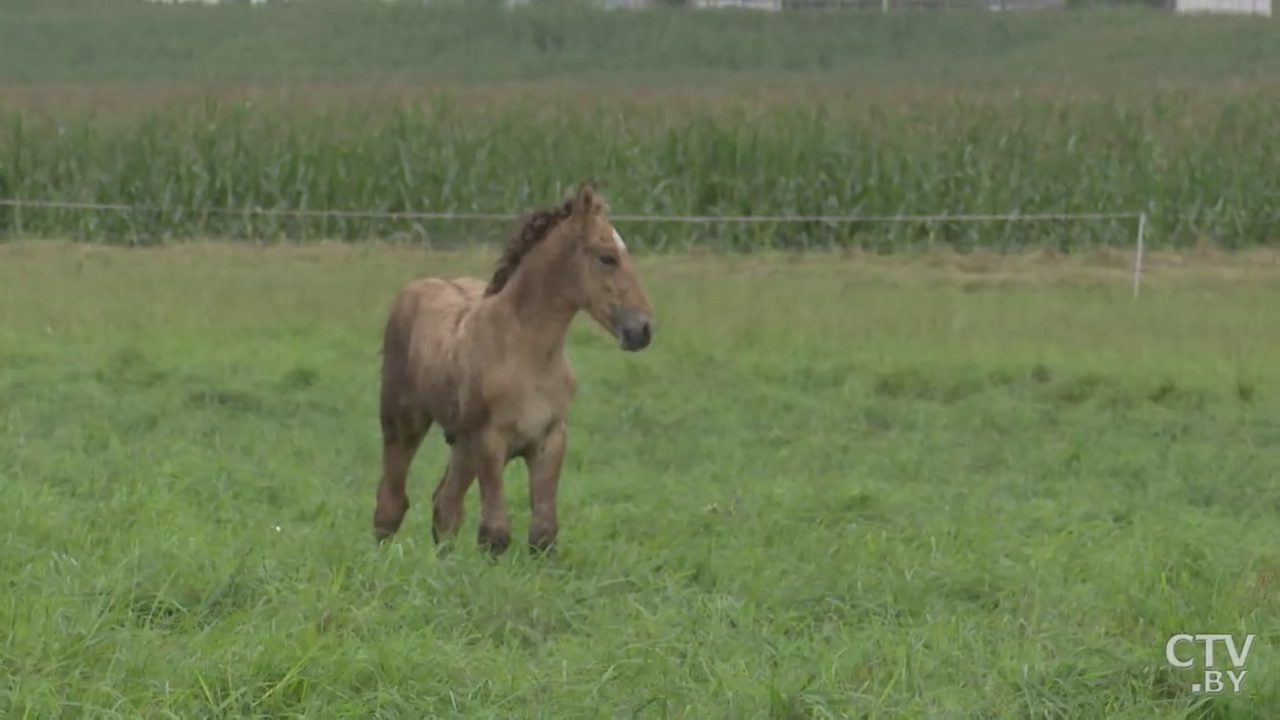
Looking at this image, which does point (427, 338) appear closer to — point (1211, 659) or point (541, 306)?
point (541, 306)

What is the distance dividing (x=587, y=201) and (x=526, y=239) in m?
0.44

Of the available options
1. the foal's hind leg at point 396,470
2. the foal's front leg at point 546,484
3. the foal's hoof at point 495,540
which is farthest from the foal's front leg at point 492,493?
→ the foal's hind leg at point 396,470

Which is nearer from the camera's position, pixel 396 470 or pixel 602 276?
pixel 602 276

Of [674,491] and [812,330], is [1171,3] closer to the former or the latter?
[812,330]

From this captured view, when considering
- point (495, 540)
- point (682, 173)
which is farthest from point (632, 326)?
point (682, 173)

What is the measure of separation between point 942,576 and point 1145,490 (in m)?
3.69

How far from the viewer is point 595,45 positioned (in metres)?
51.1

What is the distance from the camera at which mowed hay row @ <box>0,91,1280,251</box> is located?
23406 millimetres

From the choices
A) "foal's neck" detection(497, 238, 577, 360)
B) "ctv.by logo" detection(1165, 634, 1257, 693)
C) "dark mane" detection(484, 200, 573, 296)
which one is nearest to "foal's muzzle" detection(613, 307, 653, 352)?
"foal's neck" detection(497, 238, 577, 360)

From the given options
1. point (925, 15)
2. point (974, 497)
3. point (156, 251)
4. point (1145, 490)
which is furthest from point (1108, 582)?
point (925, 15)

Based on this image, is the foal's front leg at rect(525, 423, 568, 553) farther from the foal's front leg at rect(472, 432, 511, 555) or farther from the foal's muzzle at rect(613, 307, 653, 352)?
the foal's muzzle at rect(613, 307, 653, 352)

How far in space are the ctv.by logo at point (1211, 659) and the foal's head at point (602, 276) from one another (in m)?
2.49

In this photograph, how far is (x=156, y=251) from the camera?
21.9m

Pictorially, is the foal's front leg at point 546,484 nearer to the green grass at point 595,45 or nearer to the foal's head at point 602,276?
the foal's head at point 602,276
